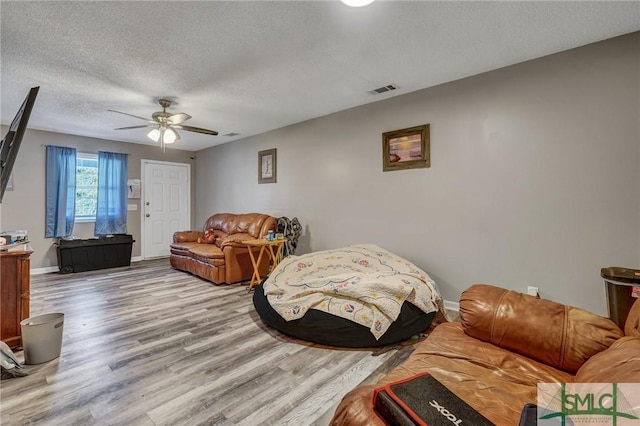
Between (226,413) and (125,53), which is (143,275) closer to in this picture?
(125,53)

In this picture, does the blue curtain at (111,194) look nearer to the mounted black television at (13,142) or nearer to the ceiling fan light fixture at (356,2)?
the mounted black television at (13,142)

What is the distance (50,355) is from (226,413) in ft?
5.34

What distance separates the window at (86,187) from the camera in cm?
566

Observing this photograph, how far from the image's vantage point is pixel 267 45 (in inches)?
99.2

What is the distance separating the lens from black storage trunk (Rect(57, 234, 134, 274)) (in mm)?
5141

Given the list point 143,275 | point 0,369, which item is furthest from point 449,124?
point 143,275

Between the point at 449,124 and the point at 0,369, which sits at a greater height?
the point at 449,124

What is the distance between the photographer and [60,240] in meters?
5.13

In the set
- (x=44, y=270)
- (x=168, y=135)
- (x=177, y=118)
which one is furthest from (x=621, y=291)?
(x=44, y=270)

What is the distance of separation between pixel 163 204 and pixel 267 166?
2.94 metres

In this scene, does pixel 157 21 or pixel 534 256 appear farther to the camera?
pixel 534 256

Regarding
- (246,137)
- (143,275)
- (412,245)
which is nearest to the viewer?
(412,245)

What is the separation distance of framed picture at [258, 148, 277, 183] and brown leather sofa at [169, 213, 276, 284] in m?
0.80

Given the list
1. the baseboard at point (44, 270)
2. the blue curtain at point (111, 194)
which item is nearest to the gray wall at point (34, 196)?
the baseboard at point (44, 270)
